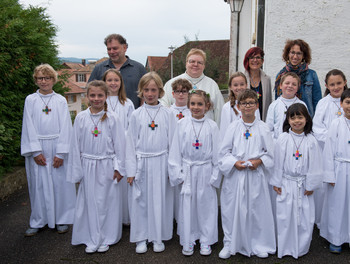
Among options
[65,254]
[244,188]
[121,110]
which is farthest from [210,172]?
[65,254]

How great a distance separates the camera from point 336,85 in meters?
4.50

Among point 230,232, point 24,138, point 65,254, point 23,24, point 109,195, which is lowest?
point 65,254

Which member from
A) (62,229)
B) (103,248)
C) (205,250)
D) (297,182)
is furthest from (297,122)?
(62,229)

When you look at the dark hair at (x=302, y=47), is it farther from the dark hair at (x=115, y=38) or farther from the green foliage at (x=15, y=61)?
the green foliage at (x=15, y=61)

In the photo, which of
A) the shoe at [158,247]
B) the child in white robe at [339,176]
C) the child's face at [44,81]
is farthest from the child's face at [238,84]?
the child's face at [44,81]

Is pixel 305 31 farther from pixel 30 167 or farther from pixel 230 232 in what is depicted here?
pixel 30 167

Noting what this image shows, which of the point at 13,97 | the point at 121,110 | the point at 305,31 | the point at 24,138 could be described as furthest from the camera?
the point at 305,31

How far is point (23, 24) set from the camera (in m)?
6.31

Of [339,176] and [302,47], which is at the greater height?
[302,47]

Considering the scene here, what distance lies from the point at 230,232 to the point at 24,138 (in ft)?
9.77

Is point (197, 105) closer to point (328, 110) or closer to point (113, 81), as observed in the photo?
point (113, 81)

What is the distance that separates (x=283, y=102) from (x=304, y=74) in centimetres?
71

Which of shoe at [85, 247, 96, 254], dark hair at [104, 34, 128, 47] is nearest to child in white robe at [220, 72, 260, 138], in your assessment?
dark hair at [104, 34, 128, 47]

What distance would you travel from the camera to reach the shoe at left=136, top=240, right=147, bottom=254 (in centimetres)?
400
